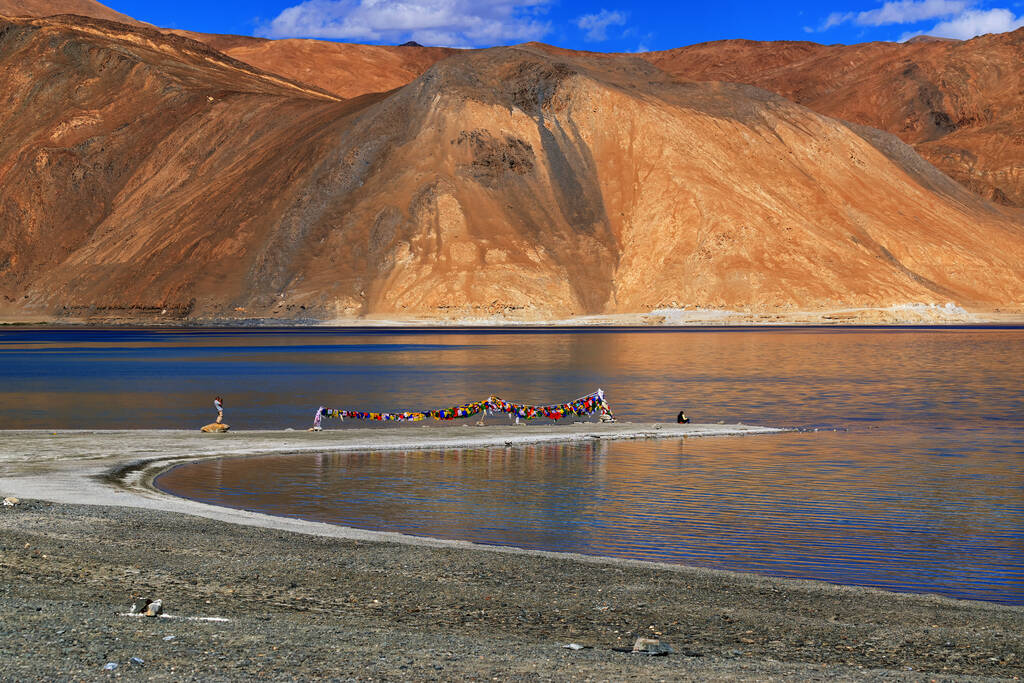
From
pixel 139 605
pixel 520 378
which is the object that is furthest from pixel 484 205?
pixel 139 605

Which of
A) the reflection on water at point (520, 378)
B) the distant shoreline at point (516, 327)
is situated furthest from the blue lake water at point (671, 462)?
the distant shoreline at point (516, 327)

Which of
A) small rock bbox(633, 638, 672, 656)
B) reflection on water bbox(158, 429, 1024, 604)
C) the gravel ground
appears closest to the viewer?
the gravel ground

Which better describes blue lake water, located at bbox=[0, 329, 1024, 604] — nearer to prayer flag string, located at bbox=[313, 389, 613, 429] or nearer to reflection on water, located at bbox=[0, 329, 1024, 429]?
reflection on water, located at bbox=[0, 329, 1024, 429]

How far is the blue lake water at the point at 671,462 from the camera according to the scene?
1816cm

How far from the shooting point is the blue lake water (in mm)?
18156

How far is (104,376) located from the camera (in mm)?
59531

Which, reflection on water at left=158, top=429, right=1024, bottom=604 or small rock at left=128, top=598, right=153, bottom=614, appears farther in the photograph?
reflection on water at left=158, top=429, right=1024, bottom=604

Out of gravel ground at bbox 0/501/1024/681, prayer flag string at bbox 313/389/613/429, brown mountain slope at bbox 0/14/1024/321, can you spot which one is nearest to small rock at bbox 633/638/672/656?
gravel ground at bbox 0/501/1024/681

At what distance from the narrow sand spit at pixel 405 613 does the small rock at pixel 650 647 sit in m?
0.18

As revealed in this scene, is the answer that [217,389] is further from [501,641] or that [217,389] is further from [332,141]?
[332,141]

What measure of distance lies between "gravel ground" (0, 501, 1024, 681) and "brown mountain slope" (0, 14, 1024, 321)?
11685 cm

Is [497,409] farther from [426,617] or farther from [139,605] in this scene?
[139,605]

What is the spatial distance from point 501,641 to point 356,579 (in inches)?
128

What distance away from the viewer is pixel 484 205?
468 ft
